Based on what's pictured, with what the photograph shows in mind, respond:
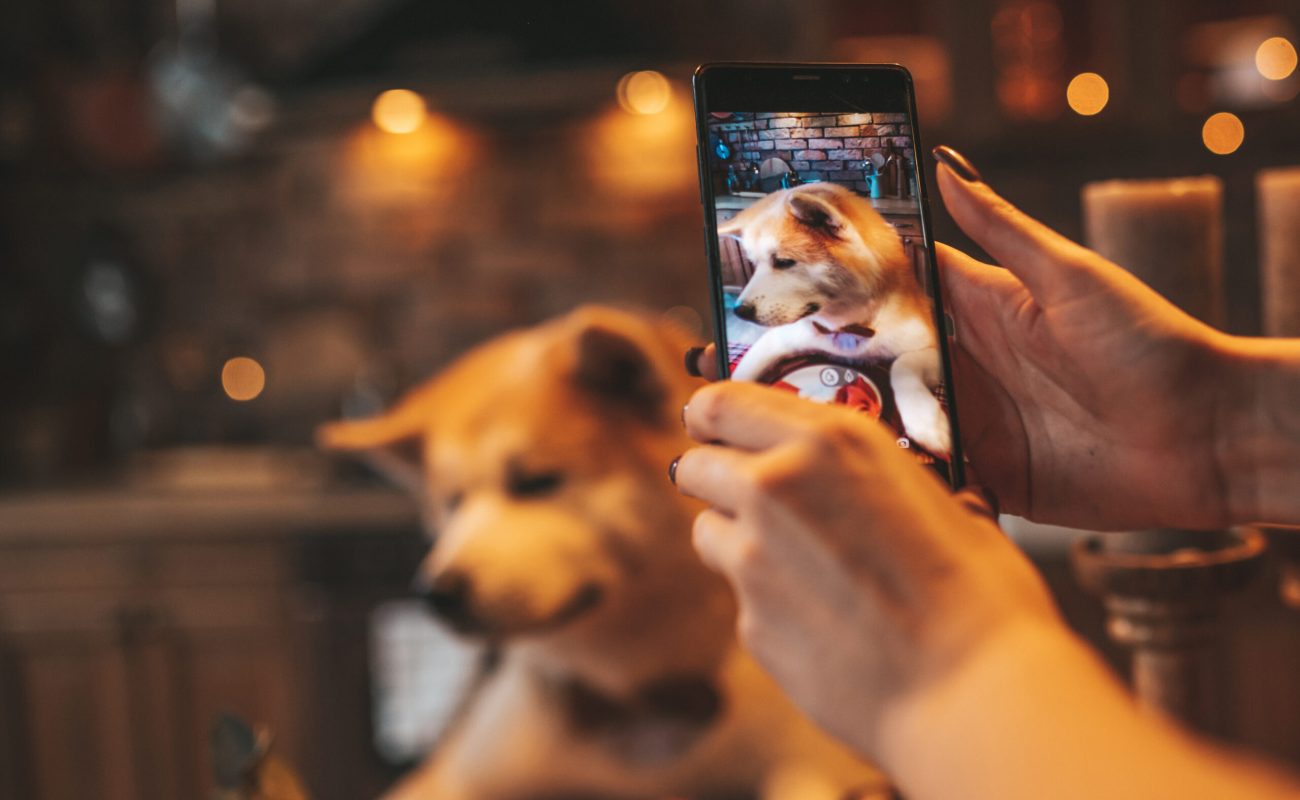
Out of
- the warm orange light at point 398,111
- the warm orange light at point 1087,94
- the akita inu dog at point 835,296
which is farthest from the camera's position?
the warm orange light at point 398,111

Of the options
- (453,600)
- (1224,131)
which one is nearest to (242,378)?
(453,600)

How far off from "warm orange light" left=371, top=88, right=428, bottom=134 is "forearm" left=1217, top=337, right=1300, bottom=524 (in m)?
1.76

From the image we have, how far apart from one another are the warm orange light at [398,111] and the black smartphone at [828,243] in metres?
1.72

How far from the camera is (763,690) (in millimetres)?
875

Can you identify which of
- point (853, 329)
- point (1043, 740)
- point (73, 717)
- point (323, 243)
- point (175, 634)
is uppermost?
point (323, 243)

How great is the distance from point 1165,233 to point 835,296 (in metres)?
0.27

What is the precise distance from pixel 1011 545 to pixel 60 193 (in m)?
2.65

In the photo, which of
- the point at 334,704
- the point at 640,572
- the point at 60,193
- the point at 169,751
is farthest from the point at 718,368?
the point at 60,193

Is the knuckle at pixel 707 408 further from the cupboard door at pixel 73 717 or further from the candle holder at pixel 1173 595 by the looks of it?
the cupboard door at pixel 73 717

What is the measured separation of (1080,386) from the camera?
580 millimetres

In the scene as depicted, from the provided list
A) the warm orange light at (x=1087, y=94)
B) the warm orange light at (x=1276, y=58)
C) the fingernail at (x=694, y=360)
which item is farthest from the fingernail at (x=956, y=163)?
the warm orange light at (x=1276, y=58)

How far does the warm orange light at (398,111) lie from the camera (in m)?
2.16

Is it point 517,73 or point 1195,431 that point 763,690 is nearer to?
point 1195,431

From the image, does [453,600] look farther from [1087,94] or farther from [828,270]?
[1087,94]
